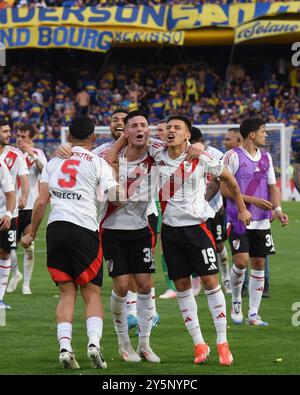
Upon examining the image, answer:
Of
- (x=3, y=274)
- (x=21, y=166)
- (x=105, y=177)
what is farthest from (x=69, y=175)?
(x=21, y=166)

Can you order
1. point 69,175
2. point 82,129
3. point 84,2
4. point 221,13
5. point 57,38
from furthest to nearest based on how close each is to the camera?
point 84,2 → point 57,38 → point 221,13 → point 82,129 → point 69,175

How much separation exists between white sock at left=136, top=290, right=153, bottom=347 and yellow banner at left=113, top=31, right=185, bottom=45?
30458 mm

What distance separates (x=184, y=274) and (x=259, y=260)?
2.73 meters

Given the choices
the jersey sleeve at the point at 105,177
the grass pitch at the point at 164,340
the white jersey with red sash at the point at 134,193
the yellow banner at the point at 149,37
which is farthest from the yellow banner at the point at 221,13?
the jersey sleeve at the point at 105,177

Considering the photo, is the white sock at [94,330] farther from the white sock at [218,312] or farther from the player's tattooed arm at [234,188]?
the player's tattooed arm at [234,188]

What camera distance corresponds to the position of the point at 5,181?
13227mm

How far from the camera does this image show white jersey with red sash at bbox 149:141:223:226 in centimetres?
1015

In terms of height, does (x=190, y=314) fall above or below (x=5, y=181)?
below

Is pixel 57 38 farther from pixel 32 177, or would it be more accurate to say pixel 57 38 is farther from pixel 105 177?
pixel 105 177

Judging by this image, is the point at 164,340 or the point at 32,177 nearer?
the point at 164,340

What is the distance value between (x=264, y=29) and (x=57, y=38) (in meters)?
8.14

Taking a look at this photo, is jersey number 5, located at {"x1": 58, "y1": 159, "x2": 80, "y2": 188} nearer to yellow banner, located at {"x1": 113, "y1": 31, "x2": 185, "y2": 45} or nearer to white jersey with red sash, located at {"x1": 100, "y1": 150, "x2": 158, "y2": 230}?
white jersey with red sash, located at {"x1": 100, "y1": 150, "x2": 158, "y2": 230}

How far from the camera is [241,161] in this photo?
1265 centimetres
